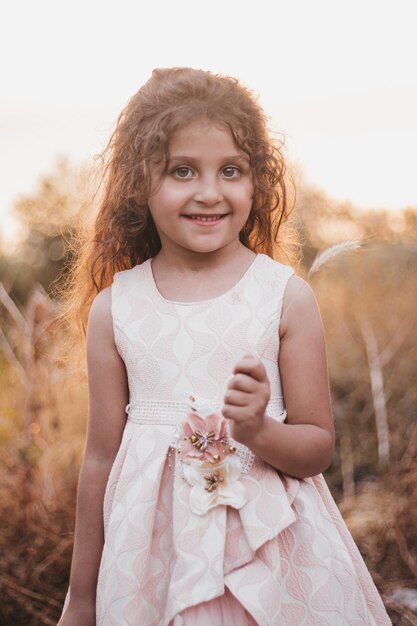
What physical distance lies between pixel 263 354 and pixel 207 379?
13 cm

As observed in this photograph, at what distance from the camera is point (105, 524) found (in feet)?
5.56

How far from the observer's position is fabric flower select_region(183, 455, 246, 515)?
1.53m

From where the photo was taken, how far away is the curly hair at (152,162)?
1.65 metres

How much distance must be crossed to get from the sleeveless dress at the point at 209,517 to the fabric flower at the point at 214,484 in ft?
0.06

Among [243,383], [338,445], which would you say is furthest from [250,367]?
[338,445]

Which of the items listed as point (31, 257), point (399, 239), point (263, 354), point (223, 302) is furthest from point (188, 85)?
point (31, 257)

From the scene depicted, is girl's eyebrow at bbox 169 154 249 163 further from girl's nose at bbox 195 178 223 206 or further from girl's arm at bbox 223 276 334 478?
girl's arm at bbox 223 276 334 478

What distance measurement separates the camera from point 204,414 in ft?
→ 5.10

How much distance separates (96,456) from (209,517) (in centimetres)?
35

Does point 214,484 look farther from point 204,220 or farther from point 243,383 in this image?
point 204,220

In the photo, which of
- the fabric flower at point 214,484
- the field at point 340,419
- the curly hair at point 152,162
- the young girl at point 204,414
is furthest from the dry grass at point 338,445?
the fabric flower at point 214,484

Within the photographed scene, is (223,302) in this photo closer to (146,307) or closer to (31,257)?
(146,307)

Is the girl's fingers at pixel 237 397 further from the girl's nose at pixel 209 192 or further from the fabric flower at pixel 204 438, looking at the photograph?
the girl's nose at pixel 209 192

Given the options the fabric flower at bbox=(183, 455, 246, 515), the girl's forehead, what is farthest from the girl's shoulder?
the fabric flower at bbox=(183, 455, 246, 515)
